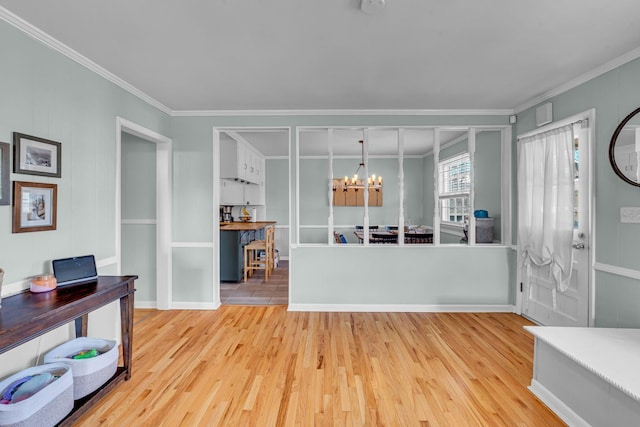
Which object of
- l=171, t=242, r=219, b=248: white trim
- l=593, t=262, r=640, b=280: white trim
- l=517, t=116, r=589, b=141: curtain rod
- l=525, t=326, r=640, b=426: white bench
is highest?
l=517, t=116, r=589, b=141: curtain rod

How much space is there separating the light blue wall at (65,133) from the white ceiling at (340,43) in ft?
0.65

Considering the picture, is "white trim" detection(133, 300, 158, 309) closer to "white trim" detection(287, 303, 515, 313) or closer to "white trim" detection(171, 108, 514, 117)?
"white trim" detection(287, 303, 515, 313)


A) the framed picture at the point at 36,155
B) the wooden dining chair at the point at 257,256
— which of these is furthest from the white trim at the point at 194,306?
the framed picture at the point at 36,155

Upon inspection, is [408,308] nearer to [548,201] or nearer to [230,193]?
[548,201]

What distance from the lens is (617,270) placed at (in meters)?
2.42

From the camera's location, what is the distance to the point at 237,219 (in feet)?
21.8

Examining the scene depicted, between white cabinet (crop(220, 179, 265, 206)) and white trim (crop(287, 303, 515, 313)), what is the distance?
3043 mm

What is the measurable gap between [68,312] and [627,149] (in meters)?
4.07

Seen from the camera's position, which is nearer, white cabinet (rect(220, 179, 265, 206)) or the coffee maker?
white cabinet (rect(220, 179, 265, 206))

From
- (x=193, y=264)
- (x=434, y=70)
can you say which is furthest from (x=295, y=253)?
(x=434, y=70)

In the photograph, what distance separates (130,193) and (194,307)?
1.70 metres

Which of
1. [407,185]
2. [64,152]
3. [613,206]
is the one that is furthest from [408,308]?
[407,185]

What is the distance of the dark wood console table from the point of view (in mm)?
1485

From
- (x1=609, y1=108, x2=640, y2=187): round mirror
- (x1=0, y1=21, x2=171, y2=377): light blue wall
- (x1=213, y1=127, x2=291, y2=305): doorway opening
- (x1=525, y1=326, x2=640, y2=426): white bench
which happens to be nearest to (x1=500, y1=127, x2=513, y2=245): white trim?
(x1=609, y1=108, x2=640, y2=187): round mirror
